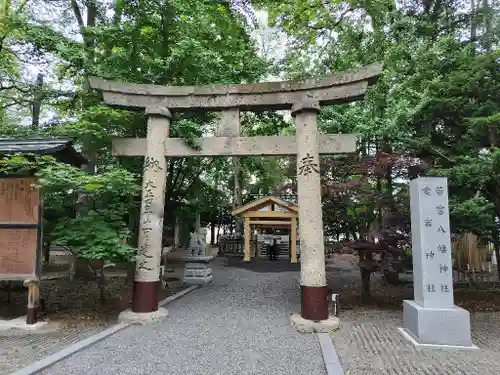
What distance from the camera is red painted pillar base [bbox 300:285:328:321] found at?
272 inches

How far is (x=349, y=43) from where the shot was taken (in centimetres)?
1317

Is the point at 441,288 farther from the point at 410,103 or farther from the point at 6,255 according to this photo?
the point at 6,255

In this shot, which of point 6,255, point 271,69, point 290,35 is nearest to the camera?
point 6,255

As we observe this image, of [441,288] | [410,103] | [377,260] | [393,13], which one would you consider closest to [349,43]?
[393,13]

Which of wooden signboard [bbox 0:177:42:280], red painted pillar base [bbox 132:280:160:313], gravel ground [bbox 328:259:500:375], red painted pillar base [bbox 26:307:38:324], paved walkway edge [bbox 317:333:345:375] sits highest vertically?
wooden signboard [bbox 0:177:42:280]

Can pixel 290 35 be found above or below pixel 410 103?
above

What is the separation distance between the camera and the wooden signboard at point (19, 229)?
23.1 ft

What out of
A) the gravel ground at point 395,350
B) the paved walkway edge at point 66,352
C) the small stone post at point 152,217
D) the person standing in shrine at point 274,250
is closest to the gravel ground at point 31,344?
the paved walkway edge at point 66,352

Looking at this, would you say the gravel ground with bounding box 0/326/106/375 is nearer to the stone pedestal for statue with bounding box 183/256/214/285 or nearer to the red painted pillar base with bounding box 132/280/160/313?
the red painted pillar base with bounding box 132/280/160/313

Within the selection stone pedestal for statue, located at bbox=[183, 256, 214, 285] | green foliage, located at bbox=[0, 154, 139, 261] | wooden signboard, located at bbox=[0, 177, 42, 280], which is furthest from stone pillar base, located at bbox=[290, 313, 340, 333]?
stone pedestal for statue, located at bbox=[183, 256, 214, 285]

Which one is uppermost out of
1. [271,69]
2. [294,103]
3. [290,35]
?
[290,35]

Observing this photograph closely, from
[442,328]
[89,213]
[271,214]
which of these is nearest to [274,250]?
[271,214]

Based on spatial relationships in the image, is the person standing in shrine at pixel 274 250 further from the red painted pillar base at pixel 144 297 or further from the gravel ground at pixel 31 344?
the gravel ground at pixel 31 344

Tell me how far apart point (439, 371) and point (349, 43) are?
11.5 metres
